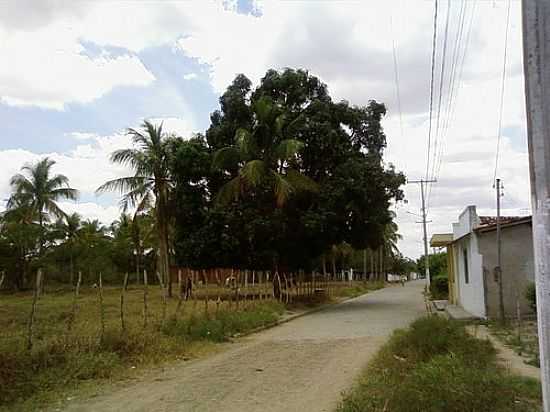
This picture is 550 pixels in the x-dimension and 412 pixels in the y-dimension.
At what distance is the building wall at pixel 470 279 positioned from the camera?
19672 millimetres

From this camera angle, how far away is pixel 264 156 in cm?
2803

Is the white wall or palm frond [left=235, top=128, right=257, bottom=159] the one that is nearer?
the white wall

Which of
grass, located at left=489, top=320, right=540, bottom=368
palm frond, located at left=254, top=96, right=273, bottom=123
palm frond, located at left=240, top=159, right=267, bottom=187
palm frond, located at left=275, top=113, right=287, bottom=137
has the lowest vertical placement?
grass, located at left=489, top=320, right=540, bottom=368

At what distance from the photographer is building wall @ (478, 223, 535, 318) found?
61.0 feet

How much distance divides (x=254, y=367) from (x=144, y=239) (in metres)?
42.0

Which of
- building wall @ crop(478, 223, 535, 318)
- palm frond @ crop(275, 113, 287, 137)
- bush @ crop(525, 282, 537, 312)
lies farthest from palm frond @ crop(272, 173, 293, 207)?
bush @ crop(525, 282, 537, 312)

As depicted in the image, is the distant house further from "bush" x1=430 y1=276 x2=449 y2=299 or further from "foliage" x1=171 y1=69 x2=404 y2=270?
"bush" x1=430 y1=276 x2=449 y2=299

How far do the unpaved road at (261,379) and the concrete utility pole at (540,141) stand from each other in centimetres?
492

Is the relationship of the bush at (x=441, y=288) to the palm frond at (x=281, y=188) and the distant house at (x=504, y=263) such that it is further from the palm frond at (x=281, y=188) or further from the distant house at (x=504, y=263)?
the distant house at (x=504, y=263)

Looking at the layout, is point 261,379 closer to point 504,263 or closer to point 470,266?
point 504,263

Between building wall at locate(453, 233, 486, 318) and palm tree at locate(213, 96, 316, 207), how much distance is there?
729 centimetres

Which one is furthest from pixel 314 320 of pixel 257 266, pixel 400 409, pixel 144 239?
pixel 144 239

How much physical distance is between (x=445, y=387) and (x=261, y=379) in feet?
14.1

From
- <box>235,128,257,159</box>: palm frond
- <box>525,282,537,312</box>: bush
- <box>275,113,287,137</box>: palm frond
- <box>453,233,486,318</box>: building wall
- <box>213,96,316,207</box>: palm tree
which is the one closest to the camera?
<box>525,282,537,312</box>: bush
